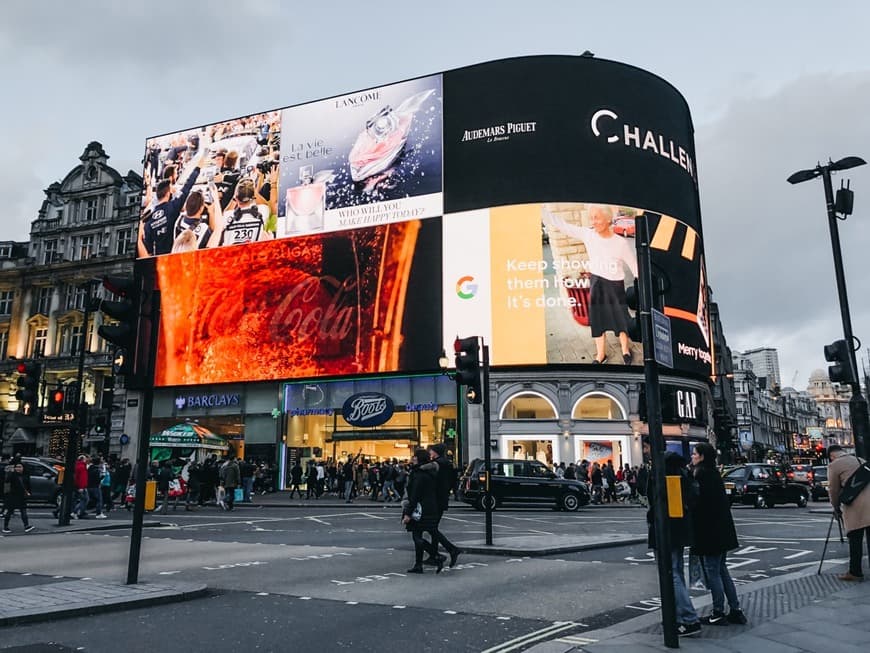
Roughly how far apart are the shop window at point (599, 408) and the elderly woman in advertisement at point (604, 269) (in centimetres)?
223

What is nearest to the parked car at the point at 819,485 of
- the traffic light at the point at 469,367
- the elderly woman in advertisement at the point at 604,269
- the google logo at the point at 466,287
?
the elderly woman in advertisement at the point at 604,269

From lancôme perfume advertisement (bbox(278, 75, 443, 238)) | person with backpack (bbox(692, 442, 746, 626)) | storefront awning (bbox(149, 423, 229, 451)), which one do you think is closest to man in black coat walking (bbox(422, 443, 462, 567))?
person with backpack (bbox(692, 442, 746, 626))

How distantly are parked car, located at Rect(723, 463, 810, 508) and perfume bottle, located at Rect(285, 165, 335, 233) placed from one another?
2754cm

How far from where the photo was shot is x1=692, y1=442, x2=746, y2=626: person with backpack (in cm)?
705

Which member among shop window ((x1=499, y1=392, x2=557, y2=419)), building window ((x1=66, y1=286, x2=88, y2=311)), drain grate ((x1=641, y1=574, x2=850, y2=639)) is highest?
building window ((x1=66, y1=286, x2=88, y2=311))

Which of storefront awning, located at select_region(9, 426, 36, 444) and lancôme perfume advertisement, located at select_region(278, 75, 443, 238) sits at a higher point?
lancôme perfume advertisement, located at select_region(278, 75, 443, 238)

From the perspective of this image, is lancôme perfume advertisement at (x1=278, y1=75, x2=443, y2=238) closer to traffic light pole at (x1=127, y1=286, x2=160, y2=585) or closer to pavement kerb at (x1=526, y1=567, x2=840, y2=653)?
traffic light pole at (x1=127, y1=286, x2=160, y2=585)

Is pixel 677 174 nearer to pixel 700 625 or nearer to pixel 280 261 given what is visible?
pixel 280 261

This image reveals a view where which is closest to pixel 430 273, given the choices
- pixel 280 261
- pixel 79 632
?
pixel 280 261

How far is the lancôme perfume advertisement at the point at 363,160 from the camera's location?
1676 inches

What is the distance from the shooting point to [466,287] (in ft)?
132

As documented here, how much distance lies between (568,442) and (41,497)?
25.2 meters

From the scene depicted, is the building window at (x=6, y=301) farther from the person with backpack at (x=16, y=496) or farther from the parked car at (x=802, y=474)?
the parked car at (x=802, y=474)

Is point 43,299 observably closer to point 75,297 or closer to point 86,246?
point 75,297
